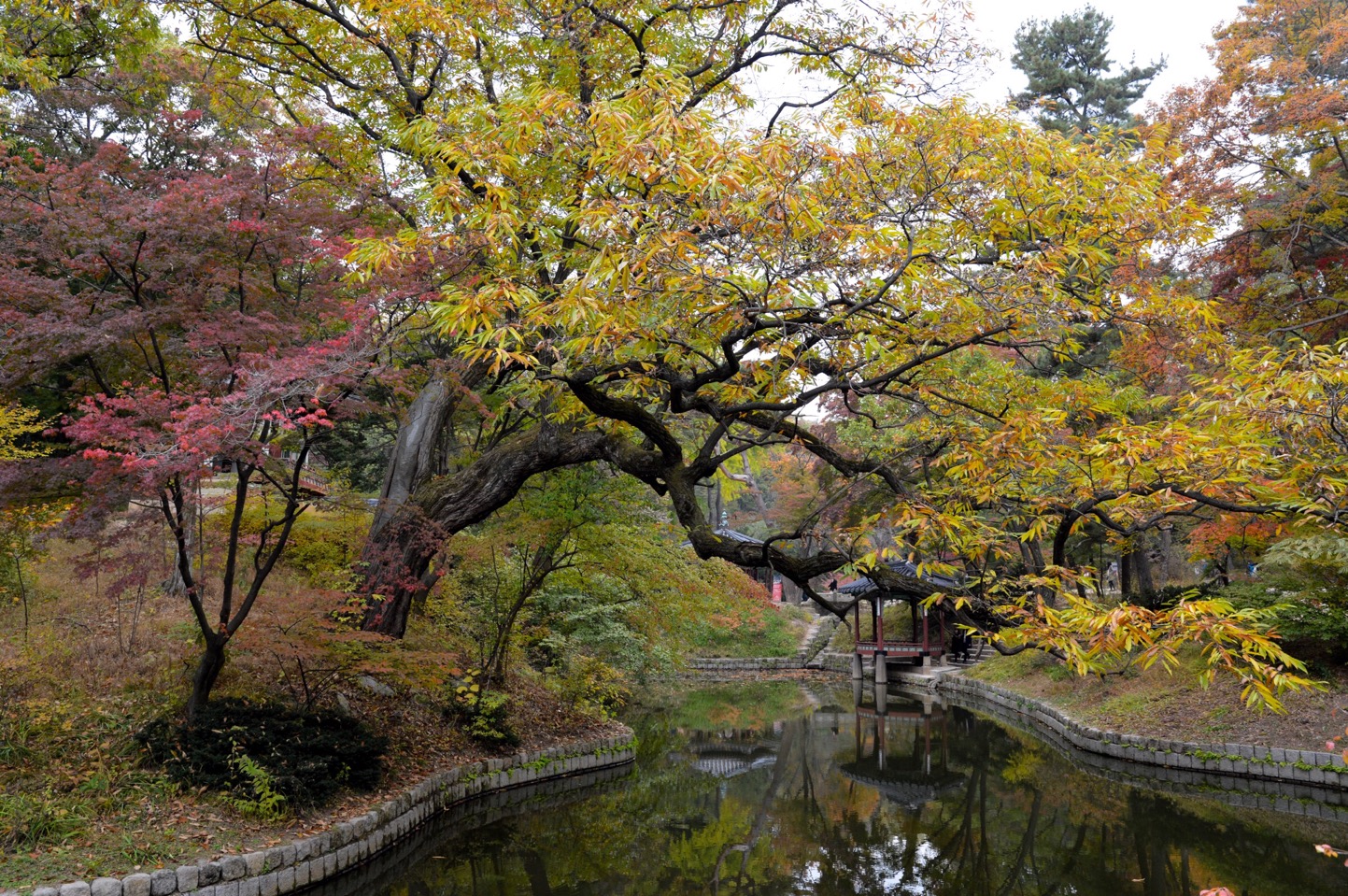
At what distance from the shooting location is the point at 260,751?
6.20 metres

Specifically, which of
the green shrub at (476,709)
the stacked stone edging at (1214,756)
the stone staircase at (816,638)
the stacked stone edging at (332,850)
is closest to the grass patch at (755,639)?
the stone staircase at (816,638)

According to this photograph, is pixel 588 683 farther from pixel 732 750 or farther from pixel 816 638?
pixel 816 638

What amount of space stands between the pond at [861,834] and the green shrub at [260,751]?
768 millimetres

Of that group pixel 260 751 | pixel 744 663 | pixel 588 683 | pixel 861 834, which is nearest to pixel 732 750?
pixel 588 683

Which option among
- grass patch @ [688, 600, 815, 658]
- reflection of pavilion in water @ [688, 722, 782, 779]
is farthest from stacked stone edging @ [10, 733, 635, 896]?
grass patch @ [688, 600, 815, 658]

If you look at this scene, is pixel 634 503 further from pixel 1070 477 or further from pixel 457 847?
pixel 1070 477

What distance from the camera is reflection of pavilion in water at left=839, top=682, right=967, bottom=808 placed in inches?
396

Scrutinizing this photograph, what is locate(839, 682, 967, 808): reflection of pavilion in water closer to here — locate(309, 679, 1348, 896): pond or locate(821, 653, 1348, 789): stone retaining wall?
locate(309, 679, 1348, 896): pond

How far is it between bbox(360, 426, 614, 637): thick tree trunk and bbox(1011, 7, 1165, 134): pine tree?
17169 millimetres

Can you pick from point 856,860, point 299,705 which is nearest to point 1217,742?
point 856,860

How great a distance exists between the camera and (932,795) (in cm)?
964

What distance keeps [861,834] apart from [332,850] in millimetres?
4655

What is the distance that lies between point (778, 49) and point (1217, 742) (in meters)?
9.30

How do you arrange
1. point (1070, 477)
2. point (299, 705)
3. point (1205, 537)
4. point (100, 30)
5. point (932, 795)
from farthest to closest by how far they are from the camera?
point (1205, 537) < point (932, 795) < point (100, 30) < point (299, 705) < point (1070, 477)
